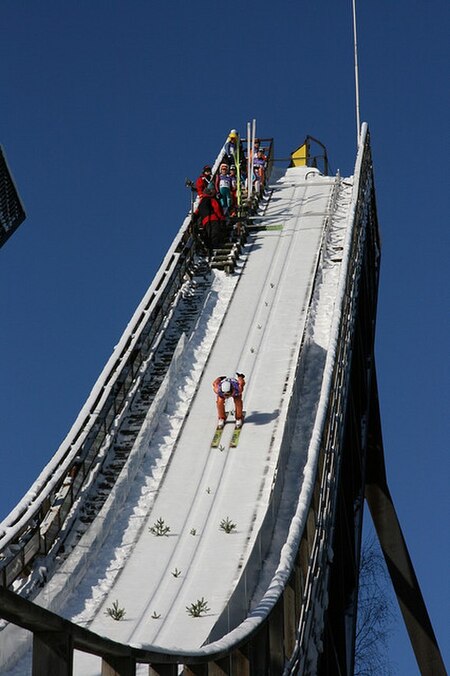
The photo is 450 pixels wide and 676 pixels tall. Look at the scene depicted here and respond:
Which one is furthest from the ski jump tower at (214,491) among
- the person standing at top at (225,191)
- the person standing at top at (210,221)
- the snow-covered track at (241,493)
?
the person standing at top at (225,191)

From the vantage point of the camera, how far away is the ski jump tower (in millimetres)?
12922

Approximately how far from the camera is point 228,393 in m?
19.6

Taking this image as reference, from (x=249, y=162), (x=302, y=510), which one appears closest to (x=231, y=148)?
(x=249, y=162)

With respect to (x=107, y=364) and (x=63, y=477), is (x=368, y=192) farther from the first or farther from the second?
(x=63, y=477)

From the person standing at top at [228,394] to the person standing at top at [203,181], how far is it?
1087cm

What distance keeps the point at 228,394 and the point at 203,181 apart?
1215 cm

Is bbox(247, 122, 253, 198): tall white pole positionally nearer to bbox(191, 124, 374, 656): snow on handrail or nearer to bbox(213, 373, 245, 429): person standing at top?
bbox(191, 124, 374, 656): snow on handrail

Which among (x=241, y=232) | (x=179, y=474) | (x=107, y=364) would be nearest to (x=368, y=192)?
(x=241, y=232)

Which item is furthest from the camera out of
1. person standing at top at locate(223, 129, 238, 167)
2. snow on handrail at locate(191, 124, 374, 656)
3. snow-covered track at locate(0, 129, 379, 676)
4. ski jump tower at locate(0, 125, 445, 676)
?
person standing at top at locate(223, 129, 238, 167)

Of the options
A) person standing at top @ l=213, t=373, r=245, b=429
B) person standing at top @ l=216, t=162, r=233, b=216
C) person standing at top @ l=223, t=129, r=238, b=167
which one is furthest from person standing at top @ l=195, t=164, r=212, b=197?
person standing at top @ l=213, t=373, r=245, b=429

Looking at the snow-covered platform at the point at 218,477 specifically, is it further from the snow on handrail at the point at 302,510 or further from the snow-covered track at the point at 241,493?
the snow on handrail at the point at 302,510

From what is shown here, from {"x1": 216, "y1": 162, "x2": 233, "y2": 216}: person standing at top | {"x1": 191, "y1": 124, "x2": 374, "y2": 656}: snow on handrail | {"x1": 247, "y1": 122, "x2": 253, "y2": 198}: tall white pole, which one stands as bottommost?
{"x1": 191, "y1": 124, "x2": 374, "y2": 656}: snow on handrail

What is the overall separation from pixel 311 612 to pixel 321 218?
17.0 m

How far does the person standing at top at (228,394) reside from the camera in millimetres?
19641
